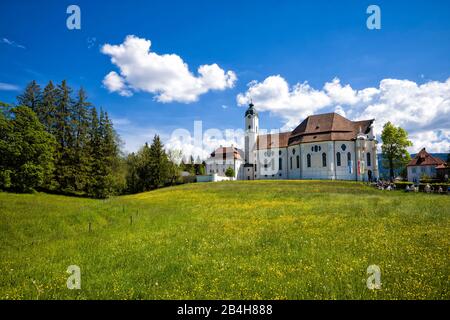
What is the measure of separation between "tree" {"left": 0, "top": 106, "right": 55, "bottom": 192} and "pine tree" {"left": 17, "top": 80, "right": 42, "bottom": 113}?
6862mm

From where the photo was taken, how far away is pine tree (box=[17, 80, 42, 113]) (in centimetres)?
4869

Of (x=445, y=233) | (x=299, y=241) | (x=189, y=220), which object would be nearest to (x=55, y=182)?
(x=189, y=220)

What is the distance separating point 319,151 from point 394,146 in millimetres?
15839

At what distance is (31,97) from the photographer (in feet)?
161

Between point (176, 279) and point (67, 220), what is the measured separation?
1339cm

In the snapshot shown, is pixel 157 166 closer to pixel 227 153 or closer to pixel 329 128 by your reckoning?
pixel 227 153

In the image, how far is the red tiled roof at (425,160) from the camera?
61.5 metres

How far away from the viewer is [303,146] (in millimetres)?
65062

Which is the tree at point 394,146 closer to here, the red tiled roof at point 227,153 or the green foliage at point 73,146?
the red tiled roof at point 227,153

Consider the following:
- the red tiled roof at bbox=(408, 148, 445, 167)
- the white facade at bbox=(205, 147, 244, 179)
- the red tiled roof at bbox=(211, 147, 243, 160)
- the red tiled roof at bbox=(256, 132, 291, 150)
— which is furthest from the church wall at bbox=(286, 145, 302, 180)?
the red tiled roof at bbox=(408, 148, 445, 167)

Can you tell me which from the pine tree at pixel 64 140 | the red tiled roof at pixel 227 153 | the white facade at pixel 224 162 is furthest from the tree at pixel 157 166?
the red tiled roof at pixel 227 153

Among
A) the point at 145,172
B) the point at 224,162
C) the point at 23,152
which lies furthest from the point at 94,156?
the point at 224,162

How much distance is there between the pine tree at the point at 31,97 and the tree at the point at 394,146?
2902 inches
